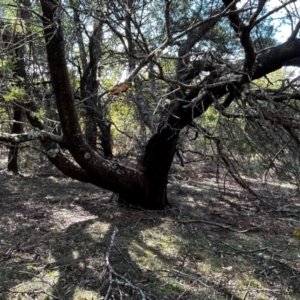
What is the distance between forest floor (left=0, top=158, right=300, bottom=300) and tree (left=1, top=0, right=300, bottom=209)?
58 cm

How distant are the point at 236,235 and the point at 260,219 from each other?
0.97m

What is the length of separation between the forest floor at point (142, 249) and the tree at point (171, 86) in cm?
58

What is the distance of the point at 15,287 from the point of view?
9.38 ft

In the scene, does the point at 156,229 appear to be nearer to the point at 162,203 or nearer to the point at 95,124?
the point at 162,203

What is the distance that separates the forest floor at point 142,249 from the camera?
115 inches

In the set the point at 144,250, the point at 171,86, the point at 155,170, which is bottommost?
the point at 144,250

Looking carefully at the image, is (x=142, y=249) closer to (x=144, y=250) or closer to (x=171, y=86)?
(x=144, y=250)

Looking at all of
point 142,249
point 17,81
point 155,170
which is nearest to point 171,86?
point 155,170

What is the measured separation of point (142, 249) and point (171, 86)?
252 centimetres

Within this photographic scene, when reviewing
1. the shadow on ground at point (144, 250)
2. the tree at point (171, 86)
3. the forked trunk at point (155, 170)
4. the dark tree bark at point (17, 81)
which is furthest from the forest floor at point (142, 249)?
the dark tree bark at point (17, 81)

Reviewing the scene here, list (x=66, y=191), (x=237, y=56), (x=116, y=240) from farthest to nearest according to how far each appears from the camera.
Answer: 1. (x=66, y=191)
2. (x=237, y=56)
3. (x=116, y=240)

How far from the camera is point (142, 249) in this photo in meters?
3.70

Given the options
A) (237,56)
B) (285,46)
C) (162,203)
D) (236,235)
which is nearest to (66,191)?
(162,203)

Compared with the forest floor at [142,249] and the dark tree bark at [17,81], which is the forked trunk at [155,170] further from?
the dark tree bark at [17,81]
